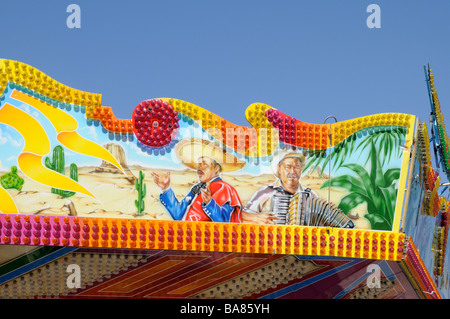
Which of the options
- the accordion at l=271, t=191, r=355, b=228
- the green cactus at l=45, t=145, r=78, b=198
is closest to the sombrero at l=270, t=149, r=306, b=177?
the accordion at l=271, t=191, r=355, b=228

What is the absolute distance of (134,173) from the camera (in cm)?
1099

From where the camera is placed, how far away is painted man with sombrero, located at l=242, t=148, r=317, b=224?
11.1 meters

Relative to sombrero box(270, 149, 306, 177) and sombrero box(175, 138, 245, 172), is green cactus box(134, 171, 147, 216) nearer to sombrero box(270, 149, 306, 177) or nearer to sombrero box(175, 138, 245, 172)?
sombrero box(175, 138, 245, 172)

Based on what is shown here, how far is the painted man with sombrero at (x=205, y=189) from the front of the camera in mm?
11016

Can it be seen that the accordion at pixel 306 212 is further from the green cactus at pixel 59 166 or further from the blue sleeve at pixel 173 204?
the green cactus at pixel 59 166

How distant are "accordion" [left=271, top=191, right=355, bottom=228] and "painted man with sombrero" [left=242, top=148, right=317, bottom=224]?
0.12 ft

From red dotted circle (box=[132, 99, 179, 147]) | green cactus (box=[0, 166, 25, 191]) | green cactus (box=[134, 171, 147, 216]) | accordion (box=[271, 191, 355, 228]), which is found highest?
red dotted circle (box=[132, 99, 179, 147])

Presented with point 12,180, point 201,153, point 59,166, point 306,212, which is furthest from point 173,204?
point 12,180

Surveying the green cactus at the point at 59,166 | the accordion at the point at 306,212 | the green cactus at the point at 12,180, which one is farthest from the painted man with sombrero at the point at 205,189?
the green cactus at the point at 12,180

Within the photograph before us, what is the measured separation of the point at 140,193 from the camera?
1097 cm

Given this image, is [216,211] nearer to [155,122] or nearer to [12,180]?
[155,122]

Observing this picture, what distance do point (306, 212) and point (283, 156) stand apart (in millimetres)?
1003

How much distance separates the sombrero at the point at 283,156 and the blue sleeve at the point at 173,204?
148 centimetres

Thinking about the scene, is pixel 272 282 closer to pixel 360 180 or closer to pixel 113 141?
pixel 360 180
